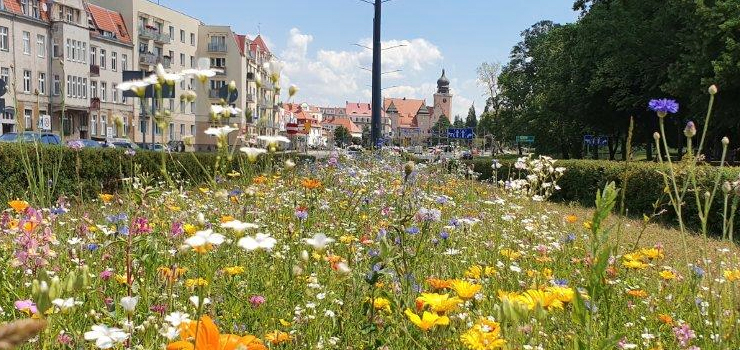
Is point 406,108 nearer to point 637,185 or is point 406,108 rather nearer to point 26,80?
point 26,80

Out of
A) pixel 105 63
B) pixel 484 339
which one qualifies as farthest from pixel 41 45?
pixel 484 339

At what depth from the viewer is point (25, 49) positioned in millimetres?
41688

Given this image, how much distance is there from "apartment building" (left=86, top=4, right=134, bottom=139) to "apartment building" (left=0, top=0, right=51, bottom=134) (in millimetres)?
4882

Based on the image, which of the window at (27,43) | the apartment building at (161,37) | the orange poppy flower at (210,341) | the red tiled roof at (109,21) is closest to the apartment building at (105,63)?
the red tiled roof at (109,21)

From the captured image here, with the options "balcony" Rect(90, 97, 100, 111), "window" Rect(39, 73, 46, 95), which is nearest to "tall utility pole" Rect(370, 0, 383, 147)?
"window" Rect(39, 73, 46, 95)

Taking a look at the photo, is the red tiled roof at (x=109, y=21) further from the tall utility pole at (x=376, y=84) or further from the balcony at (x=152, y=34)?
the tall utility pole at (x=376, y=84)

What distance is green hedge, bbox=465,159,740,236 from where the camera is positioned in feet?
36.8

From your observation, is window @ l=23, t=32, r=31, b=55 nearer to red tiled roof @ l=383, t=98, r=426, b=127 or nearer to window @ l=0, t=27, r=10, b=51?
window @ l=0, t=27, r=10, b=51

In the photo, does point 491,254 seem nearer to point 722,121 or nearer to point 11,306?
point 11,306

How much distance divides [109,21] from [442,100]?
120736 mm

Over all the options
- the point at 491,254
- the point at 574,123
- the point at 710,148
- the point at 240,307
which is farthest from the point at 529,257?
the point at 574,123

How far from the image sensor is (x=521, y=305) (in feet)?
4.92

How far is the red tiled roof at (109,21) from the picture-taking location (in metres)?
49.6

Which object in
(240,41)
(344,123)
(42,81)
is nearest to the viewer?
(42,81)
